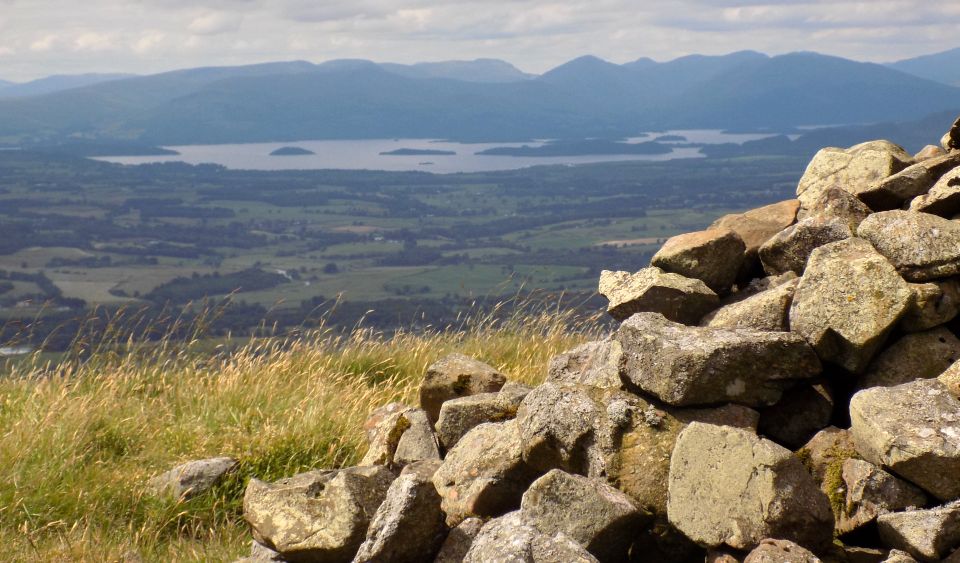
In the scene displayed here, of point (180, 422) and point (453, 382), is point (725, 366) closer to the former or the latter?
point (453, 382)

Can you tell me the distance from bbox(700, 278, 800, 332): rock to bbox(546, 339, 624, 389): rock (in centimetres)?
87

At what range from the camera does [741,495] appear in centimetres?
524

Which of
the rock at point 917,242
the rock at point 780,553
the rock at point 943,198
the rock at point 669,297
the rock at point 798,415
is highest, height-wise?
the rock at point 943,198

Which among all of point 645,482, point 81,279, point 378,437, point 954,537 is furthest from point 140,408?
point 81,279

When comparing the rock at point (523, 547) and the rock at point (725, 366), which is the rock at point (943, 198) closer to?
the rock at point (725, 366)

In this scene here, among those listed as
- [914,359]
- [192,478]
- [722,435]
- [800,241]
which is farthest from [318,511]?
[800,241]

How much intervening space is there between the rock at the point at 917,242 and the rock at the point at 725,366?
1.15 meters

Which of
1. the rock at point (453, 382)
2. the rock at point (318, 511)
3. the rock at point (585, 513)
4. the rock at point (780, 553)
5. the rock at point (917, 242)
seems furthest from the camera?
the rock at point (453, 382)

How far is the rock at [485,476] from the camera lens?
20.7 feet

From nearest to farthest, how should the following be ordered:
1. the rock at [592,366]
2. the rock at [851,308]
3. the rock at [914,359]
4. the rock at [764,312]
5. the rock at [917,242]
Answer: the rock at [851,308], the rock at [914,359], the rock at [917,242], the rock at [764,312], the rock at [592,366]

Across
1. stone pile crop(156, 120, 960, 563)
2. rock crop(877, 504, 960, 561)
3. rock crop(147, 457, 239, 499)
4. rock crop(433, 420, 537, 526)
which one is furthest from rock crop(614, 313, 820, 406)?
rock crop(147, 457, 239, 499)

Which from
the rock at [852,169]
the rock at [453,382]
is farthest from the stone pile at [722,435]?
the rock at [453,382]

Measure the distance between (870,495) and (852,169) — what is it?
4.52 metres

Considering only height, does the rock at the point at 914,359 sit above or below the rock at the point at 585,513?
above
